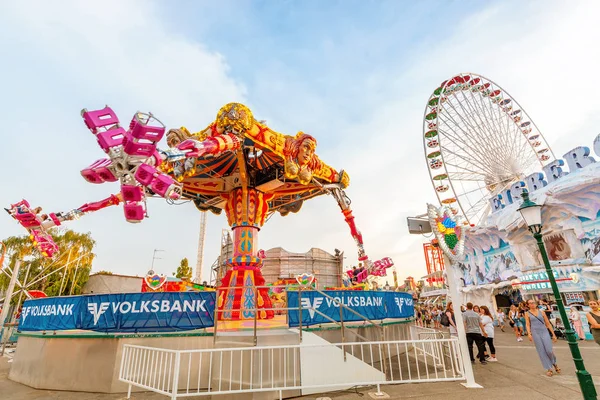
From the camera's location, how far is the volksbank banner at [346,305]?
701 cm

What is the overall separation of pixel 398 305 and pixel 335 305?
2.74m

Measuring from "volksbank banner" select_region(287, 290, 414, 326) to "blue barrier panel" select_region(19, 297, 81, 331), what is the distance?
16.2 feet

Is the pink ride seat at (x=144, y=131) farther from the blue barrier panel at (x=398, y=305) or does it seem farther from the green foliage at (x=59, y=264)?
the green foliage at (x=59, y=264)

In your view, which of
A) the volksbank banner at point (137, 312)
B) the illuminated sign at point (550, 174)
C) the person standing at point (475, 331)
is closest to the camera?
the volksbank banner at point (137, 312)

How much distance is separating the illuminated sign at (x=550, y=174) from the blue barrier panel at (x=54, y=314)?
20153 mm

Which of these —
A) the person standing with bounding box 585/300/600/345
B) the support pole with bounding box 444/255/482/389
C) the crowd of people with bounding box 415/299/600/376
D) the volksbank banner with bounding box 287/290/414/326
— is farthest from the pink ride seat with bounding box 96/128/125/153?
the person standing with bounding box 585/300/600/345

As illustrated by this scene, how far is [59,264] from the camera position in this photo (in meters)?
28.6

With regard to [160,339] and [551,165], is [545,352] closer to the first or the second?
[160,339]

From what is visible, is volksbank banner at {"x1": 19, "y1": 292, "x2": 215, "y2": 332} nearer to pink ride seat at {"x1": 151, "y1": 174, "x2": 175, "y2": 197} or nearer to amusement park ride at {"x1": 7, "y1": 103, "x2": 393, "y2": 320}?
amusement park ride at {"x1": 7, "y1": 103, "x2": 393, "y2": 320}

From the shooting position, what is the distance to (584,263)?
17859 millimetres

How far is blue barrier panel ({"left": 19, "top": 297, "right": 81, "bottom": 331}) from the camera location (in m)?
7.01

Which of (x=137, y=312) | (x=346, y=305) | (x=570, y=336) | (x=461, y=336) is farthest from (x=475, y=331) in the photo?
(x=137, y=312)

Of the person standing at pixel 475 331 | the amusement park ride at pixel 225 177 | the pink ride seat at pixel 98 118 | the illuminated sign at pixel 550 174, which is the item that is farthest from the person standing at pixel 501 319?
the pink ride seat at pixel 98 118

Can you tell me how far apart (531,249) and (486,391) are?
75.5 ft
